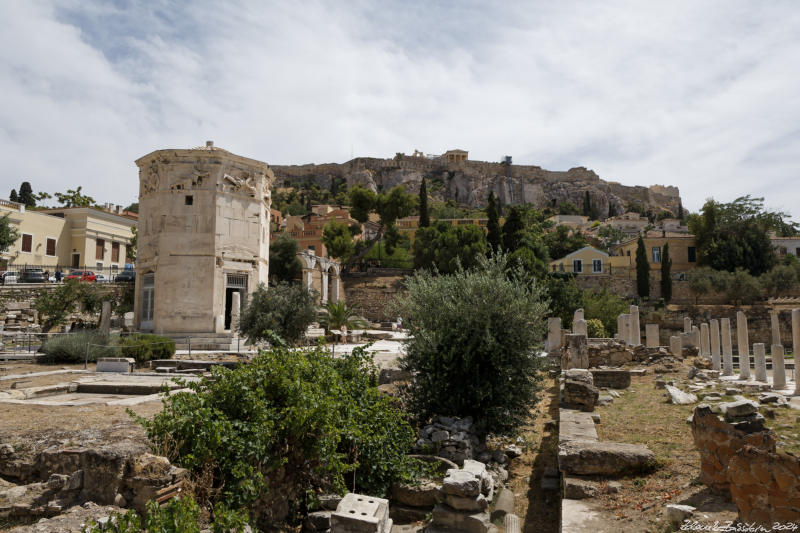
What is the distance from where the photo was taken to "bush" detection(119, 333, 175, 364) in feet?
52.6

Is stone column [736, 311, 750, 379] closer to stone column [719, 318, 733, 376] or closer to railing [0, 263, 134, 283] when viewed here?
stone column [719, 318, 733, 376]

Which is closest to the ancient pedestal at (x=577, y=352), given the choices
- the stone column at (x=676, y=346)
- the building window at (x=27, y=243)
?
the stone column at (x=676, y=346)

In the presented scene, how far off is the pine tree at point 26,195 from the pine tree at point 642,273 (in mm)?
57592

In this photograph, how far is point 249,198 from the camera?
23.6 meters

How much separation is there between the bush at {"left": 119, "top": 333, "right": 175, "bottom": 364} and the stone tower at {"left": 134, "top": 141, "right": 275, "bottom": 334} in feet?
15.0

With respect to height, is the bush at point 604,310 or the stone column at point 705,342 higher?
the bush at point 604,310

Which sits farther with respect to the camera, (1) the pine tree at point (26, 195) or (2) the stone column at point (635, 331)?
(1) the pine tree at point (26, 195)

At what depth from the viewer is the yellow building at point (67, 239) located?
3562 cm

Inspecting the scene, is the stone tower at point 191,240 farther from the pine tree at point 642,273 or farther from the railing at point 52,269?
the pine tree at point 642,273

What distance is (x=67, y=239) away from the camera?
1553 inches

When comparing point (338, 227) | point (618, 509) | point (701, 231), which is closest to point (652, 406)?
point (618, 509)

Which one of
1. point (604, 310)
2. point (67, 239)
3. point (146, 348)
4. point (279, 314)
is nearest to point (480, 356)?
point (279, 314)

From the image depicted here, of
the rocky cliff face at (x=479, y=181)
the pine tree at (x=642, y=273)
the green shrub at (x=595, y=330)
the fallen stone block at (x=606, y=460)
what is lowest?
the fallen stone block at (x=606, y=460)

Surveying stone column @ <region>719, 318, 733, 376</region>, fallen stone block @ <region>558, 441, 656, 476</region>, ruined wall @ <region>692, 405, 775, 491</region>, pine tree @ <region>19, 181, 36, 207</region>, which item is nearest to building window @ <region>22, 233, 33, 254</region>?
pine tree @ <region>19, 181, 36, 207</region>
